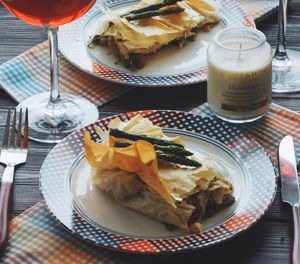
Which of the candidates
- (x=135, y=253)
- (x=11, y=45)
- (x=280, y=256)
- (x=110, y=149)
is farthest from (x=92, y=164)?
(x=11, y=45)

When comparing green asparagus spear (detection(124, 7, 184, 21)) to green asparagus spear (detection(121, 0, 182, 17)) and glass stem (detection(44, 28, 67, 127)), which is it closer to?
green asparagus spear (detection(121, 0, 182, 17))

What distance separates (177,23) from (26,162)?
0.50 m

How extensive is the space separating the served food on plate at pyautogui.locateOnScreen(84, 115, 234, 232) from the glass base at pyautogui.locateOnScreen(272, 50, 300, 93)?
396 millimetres

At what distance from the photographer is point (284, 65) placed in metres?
1.76

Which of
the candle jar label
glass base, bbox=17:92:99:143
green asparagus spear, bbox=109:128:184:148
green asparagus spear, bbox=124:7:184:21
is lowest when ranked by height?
glass base, bbox=17:92:99:143

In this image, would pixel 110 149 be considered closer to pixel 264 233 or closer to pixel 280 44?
pixel 264 233

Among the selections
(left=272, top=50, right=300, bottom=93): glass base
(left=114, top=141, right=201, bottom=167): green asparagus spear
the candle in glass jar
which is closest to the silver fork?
(left=114, top=141, right=201, bottom=167): green asparagus spear

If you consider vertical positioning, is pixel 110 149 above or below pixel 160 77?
above

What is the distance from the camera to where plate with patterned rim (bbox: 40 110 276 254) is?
121 cm

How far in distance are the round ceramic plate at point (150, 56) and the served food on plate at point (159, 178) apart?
33cm

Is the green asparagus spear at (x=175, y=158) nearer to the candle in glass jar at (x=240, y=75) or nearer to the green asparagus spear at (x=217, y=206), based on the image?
the green asparagus spear at (x=217, y=206)

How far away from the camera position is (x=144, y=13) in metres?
1.73

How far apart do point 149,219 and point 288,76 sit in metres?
0.59

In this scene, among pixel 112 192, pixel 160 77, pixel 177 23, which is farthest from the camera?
pixel 177 23
